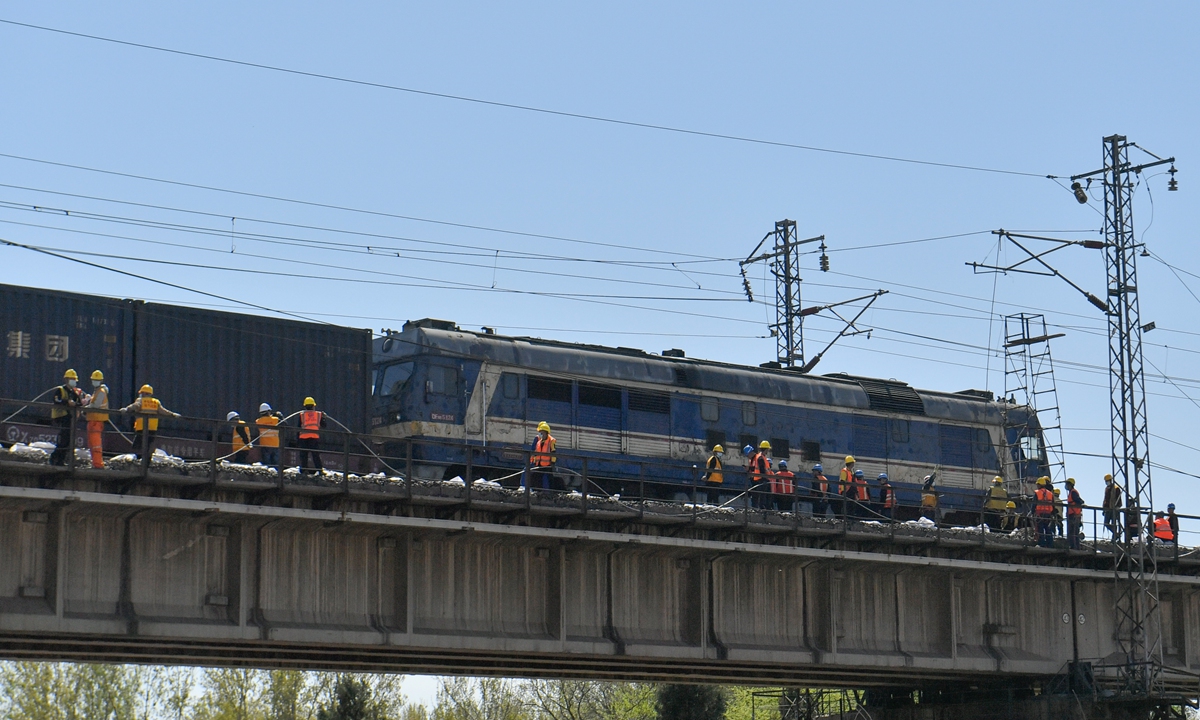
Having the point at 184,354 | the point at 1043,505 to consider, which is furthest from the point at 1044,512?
the point at 184,354

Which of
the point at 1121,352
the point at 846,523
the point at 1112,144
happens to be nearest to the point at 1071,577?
the point at 1121,352

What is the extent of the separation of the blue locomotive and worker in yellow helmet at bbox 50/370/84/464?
6.57 m

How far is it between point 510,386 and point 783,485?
707cm

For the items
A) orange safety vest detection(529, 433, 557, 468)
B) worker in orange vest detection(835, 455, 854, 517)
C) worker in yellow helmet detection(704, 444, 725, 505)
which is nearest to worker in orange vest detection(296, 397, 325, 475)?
orange safety vest detection(529, 433, 557, 468)

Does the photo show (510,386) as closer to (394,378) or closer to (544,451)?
(394,378)

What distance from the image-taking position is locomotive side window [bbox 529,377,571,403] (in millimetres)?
37031

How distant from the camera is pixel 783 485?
119ft

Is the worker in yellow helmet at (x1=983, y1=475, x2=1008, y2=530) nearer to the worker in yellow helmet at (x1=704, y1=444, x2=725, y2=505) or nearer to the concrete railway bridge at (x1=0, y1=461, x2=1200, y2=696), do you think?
the concrete railway bridge at (x1=0, y1=461, x2=1200, y2=696)

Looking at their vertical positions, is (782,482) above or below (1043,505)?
above

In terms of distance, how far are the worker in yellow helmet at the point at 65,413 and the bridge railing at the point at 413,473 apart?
0.06 metres

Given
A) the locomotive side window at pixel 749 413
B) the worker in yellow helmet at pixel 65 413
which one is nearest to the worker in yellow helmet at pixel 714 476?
the locomotive side window at pixel 749 413

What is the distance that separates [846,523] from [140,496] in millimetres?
16007

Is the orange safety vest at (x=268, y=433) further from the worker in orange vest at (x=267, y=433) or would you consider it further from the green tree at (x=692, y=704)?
the green tree at (x=692, y=704)

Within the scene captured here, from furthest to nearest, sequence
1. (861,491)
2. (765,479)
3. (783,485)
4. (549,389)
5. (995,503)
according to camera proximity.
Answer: (995,503) < (861,491) < (549,389) < (783,485) < (765,479)
